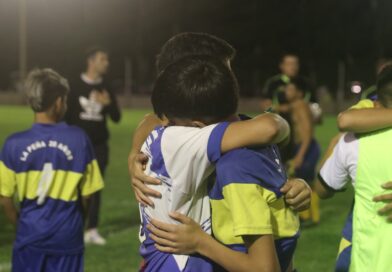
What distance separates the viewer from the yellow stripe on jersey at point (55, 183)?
472cm

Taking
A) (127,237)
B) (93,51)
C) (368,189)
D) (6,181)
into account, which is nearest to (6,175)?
(6,181)

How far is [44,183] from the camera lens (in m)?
4.75

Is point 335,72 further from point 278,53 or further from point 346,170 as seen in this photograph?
point 346,170

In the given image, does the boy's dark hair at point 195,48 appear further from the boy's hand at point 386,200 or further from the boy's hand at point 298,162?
the boy's hand at point 298,162

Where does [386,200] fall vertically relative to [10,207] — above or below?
above

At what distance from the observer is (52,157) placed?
4.74 meters

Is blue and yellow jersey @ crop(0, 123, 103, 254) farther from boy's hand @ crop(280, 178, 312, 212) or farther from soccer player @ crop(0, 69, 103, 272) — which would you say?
boy's hand @ crop(280, 178, 312, 212)

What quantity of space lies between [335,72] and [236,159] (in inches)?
1994

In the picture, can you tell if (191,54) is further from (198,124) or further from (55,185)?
(55,185)

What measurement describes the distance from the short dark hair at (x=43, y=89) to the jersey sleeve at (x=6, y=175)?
0.34m

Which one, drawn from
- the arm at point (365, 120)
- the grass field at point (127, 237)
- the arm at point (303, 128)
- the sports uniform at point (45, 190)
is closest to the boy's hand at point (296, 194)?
the arm at point (365, 120)

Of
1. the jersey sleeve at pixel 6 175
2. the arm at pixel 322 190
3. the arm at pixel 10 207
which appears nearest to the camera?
the arm at pixel 322 190

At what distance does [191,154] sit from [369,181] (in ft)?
3.46

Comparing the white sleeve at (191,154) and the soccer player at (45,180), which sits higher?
the white sleeve at (191,154)
